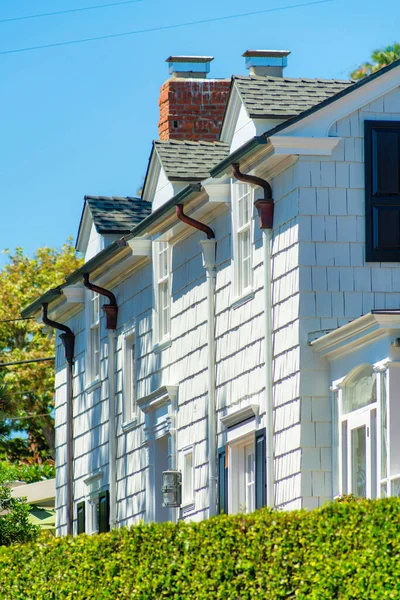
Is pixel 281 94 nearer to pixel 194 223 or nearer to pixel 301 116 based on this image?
pixel 301 116

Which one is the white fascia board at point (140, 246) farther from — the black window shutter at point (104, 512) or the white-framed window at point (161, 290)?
the black window shutter at point (104, 512)

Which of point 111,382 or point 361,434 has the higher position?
point 111,382

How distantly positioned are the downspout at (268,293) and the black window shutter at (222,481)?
1702mm

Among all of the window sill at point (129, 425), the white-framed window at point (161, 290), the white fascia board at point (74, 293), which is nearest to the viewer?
the white-framed window at point (161, 290)

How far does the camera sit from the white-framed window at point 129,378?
25.1 metres

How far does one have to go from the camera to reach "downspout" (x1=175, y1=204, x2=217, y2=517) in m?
20.7

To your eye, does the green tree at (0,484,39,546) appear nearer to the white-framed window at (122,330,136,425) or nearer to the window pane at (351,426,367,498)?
the white-framed window at (122,330,136,425)

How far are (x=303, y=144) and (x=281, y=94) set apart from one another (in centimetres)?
217

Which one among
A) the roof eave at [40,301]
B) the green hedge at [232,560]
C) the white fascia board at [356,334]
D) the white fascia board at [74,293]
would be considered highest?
the roof eave at [40,301]

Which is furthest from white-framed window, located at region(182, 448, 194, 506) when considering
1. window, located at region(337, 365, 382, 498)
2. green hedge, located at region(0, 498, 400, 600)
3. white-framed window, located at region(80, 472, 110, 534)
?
window, located at region(337, 365, 382, 498)

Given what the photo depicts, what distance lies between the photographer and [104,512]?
25766mm

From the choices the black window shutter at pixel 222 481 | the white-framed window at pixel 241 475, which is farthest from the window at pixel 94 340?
the white-framed window at pixel 241 475

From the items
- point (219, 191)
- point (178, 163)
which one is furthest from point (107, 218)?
point (219, 191)

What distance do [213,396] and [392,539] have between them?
8320 millimetres
